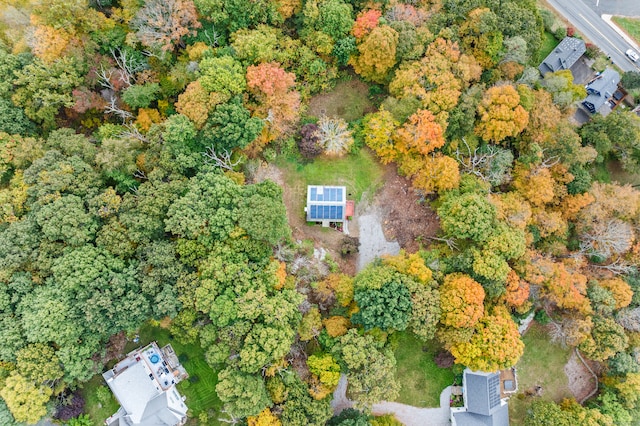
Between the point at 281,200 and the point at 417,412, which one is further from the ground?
the point at 281,200

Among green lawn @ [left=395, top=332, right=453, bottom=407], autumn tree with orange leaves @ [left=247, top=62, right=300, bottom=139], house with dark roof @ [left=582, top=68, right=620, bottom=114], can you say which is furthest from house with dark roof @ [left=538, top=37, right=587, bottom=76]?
green lawn @ [left=395, top=332, right=453, bottom=407]

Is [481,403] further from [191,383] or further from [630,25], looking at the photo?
[630,25]

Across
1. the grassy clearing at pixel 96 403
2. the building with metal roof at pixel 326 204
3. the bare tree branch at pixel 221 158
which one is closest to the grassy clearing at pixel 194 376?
the grassy clearing at pixel 96 403

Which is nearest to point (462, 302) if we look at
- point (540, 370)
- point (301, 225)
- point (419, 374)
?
point (419, 374)

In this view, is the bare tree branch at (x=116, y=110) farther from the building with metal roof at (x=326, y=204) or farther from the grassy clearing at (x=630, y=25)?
the grassy clearing at (x=630, y=25)

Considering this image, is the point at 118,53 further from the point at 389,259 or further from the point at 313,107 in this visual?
the point at 389,259

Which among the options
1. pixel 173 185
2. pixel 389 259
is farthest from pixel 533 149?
pixel 173 185

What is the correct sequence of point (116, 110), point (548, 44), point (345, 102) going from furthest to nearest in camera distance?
1. point (548, 44)
2. point (345, 102)
3. point (116, 110)
